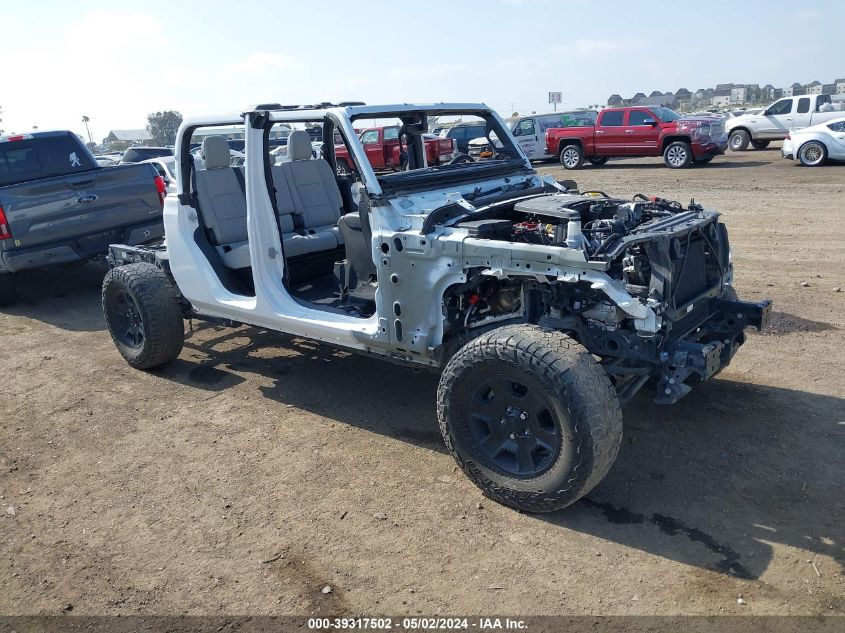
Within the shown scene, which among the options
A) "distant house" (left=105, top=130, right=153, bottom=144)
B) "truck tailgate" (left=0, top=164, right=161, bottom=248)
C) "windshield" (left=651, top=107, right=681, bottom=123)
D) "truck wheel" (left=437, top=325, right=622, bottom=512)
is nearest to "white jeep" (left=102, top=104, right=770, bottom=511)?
"truck wheel" (left=437, top=325, right=622, bottom=512)

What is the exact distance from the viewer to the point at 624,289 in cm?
353

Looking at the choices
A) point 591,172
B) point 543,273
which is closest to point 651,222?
point 543,273

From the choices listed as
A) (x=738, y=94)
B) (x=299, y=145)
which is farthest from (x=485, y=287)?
(x=738, y=94)

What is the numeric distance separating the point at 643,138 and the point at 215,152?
16.9 metres

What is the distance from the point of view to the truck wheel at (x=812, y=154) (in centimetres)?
1797

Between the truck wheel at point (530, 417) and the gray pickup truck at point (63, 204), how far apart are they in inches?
235

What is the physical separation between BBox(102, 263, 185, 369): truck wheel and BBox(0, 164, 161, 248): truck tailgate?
247cm

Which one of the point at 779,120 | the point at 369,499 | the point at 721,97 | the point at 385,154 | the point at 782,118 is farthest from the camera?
the point at 721,97

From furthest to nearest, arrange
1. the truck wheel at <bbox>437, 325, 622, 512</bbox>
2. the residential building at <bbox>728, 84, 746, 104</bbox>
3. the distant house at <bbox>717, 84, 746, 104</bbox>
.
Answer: the distant house at <bbox>717, 84, 746, 104</bbox>, the residential building at <bbox>728, 84, 746, 104</bbox>, the truck wheel at <bbox>437, 325, 622, 512</bbox>

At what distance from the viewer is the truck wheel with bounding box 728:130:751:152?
24.1 metres

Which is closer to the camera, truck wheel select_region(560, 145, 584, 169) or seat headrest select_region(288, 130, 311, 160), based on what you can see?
seat headrest select_region(288, 130, 311, 160)

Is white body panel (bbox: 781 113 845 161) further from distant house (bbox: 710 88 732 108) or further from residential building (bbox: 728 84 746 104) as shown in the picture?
residential building (bbox: 728 84 746 104)

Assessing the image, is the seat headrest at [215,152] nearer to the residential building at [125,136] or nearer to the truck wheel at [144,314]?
the truck wheel at [144,314]

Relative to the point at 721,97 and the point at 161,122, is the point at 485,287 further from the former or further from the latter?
the point at 721,97
